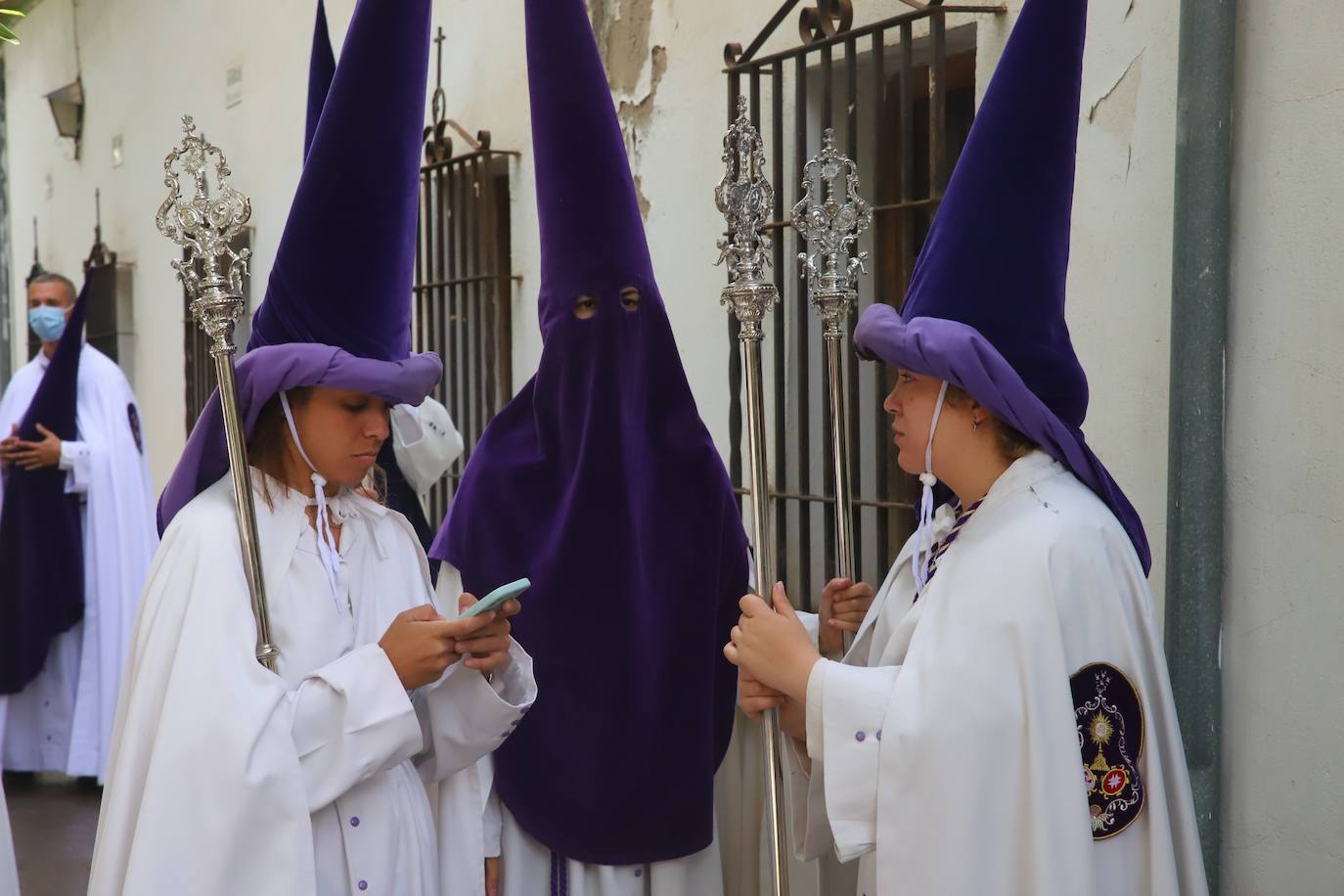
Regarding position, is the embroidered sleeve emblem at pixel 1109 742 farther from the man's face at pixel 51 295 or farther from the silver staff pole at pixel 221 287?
the man's face at pixel 51 295

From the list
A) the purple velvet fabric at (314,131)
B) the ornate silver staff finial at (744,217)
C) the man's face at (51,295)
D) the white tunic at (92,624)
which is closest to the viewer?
the ornate silver staff finial at (744,217)

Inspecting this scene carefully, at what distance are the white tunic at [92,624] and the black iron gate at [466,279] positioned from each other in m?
1.52

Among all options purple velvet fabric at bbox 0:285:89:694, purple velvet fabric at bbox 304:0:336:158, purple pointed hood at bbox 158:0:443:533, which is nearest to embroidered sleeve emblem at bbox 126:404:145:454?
purple velvet fabric at bbox 0:285:89:694

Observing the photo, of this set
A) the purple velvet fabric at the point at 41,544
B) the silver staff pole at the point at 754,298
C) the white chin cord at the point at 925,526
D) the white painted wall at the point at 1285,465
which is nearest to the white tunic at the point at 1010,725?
the white chin cord at the point at 925,526

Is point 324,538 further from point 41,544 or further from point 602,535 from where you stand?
point 41,544

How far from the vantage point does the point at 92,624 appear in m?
6.85

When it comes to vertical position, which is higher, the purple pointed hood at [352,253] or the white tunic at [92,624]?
the purple pointed hood at [352,253]

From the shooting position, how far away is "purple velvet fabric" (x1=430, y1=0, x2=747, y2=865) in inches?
116

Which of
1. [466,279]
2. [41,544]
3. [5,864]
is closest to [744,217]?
[5,864]

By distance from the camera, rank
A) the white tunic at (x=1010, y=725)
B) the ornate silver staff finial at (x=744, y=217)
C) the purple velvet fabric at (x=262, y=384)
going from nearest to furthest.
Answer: the white tunic at (x=1010, y=725), the purple velvet fabric at (x=262, y=384), the ornate silver staff finial at (x=744, y=217)

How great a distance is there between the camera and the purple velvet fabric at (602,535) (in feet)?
9.65

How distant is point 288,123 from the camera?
808cm

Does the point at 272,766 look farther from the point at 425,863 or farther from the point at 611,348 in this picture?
the point at 611,348

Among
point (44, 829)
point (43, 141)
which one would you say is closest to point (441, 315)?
point (44, 829)
